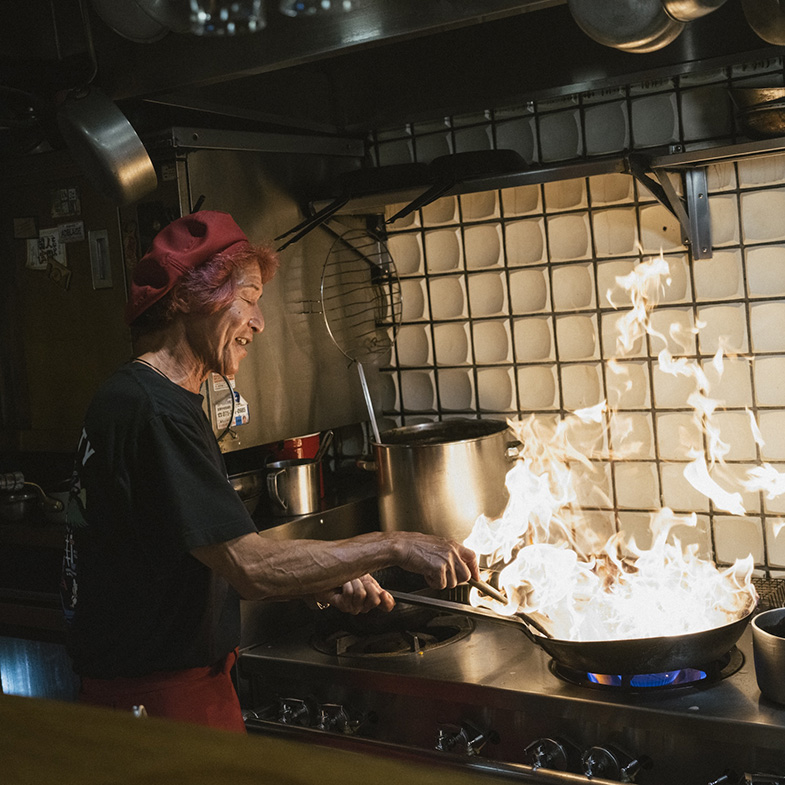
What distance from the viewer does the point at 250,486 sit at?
97.9 inches

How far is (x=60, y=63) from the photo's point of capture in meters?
2.41

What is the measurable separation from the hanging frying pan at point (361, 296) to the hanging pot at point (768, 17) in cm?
134

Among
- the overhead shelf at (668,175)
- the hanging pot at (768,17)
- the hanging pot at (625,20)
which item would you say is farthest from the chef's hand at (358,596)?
the hanging pot at (768,17)

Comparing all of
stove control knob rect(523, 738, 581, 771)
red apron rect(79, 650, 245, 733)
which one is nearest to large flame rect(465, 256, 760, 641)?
stove control knob rect(523, 738, 581, 771)

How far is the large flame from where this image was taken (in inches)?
78.2

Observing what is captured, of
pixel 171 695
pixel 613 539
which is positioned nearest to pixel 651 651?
pixel 613 539

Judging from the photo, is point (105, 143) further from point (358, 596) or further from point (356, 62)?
point (358, 596)

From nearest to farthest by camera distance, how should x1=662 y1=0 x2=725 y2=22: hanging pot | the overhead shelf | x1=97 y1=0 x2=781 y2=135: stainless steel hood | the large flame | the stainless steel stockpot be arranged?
x1=662 y1=0 x2=725 y2=22: hanging pot, x1=97 y1=0 x2=781 y2=135: stainless steel hood, the large flame, the overhead shelf, the stainless steel stockpot

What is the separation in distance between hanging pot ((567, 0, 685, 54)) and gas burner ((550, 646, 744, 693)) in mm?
1164

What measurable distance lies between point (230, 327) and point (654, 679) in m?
1.08

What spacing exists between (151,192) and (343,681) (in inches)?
50.1

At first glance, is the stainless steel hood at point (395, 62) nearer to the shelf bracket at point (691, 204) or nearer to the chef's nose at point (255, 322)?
the shelf bracket at point (691, 204)

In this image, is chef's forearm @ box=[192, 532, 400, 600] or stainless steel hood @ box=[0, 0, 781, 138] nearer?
chef's forearm @ box=[192, 532, 400, 600]

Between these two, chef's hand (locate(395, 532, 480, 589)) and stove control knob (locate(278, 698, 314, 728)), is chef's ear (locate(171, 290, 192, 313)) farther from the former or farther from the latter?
stove control knob (locate(278, 698, 314, 728))
